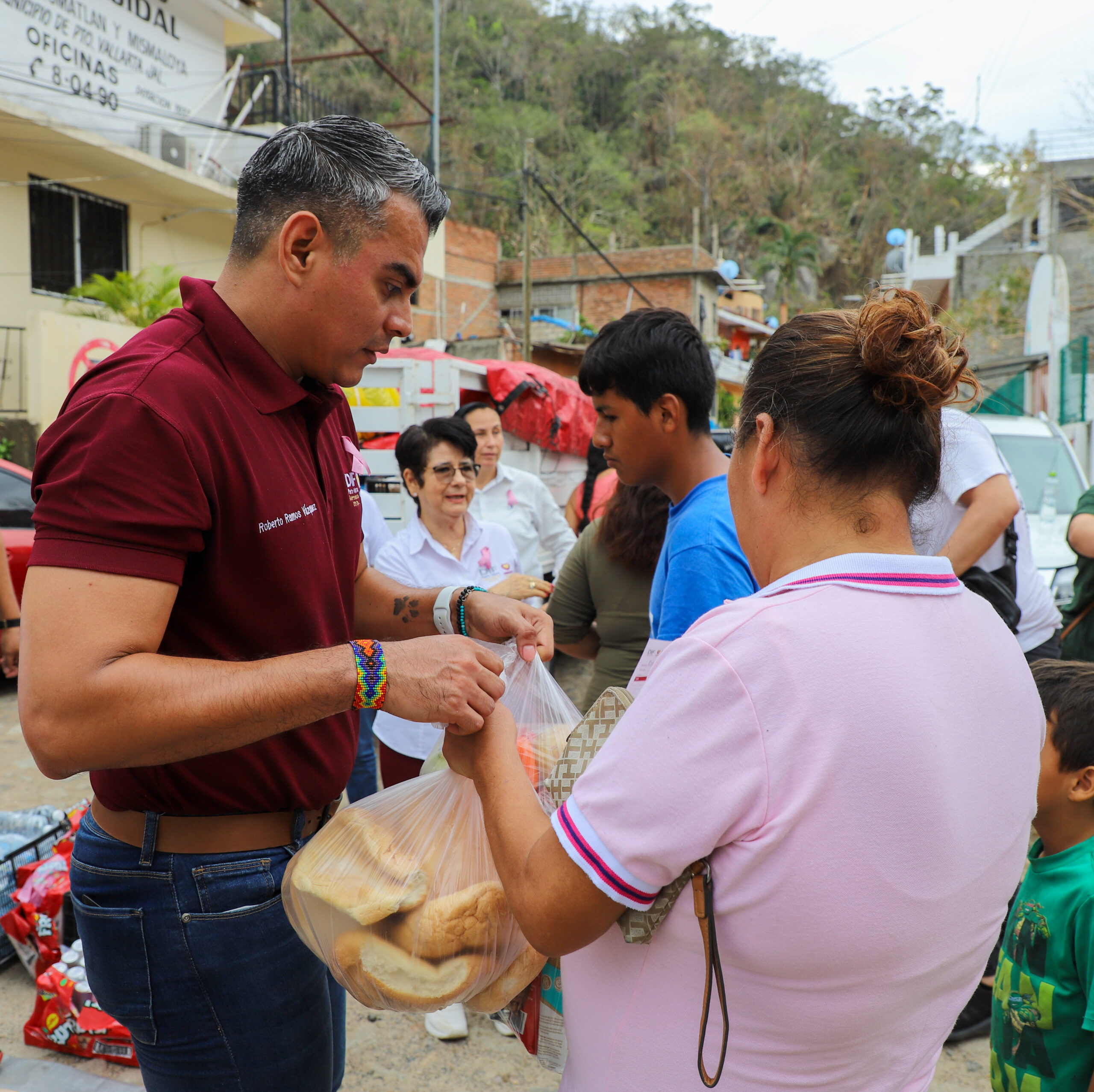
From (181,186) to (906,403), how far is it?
14.1 metres

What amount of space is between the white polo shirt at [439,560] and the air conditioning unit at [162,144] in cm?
1141

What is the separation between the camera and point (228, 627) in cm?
135

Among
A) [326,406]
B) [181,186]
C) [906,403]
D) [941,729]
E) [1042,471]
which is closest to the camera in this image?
[941,729]

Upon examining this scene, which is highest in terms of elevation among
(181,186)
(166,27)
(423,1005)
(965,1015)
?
(166,27)

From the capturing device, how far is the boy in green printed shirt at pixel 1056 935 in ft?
5.87

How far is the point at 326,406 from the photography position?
1.57 meters

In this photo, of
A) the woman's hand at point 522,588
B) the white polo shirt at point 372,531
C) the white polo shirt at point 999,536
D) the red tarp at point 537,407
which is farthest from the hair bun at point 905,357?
the red tarp at point 537,407

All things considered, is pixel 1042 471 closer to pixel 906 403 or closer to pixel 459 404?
pixel 459 404

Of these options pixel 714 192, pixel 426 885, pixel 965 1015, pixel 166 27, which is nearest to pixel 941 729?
pixel 426 885

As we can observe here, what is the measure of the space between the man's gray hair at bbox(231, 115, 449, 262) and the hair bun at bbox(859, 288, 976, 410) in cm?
80

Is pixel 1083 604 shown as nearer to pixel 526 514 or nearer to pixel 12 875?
pixel 526 514

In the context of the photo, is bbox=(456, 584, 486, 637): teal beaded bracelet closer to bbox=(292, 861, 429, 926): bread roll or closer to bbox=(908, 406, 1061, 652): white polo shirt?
bbox=(292, 861, 429, 926): bread roll

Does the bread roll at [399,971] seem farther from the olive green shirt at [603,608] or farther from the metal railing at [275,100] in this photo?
the metal railing at [275,100]

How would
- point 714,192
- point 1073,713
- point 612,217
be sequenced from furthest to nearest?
point 714,192
point 612,217
point 1073,713
